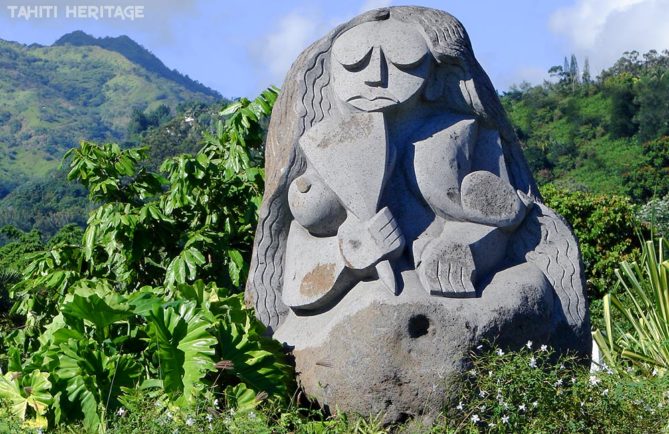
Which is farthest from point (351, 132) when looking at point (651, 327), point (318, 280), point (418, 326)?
point (651, 327)

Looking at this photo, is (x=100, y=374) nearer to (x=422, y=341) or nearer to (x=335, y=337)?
(x=335, y=337)

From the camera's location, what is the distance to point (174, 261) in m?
7.21

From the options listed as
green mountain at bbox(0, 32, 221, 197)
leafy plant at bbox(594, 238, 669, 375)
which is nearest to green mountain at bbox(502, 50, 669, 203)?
leafy plant at bbox(594, 238, 669, 375)

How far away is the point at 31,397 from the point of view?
5281 millimetres

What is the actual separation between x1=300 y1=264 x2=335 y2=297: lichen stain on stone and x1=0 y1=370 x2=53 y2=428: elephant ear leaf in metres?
1.41

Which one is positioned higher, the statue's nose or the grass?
the statue's nose

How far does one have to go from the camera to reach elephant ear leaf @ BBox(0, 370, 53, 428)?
5.25 meters

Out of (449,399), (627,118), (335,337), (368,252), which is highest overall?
(627,118)

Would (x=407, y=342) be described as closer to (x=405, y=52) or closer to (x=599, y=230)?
(x=405, y=52)

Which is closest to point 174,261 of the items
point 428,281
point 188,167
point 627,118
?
point 188,167

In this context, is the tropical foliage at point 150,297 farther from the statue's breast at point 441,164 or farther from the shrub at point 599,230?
the shrub at point 599,230

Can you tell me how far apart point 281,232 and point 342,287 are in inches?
25.0

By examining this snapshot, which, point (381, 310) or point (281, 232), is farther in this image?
point (281, 232)

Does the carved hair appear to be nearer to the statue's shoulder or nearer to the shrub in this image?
the statue's shoulder
